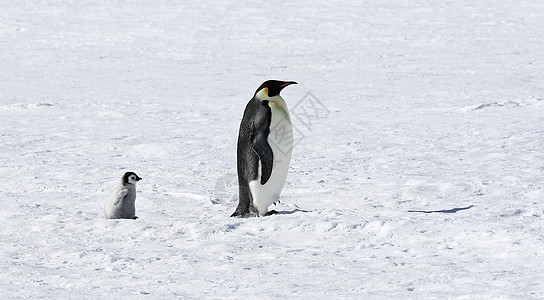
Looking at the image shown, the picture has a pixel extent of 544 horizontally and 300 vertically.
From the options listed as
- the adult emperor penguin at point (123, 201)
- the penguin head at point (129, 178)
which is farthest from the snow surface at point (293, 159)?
the penguin head at point (129, 178)

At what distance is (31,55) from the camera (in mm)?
14969

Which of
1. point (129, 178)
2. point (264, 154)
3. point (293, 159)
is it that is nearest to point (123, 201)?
point (129, 178)

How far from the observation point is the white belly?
16.7 feet

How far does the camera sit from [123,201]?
504 cm

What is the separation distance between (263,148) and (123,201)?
933 millimetres

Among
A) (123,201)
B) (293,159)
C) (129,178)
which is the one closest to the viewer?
(123,201)

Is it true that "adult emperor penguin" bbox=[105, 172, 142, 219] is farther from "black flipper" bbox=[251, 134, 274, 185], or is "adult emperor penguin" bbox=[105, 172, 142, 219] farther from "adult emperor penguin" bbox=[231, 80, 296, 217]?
"black flipper" bbox=[251, 134, 274, 185]

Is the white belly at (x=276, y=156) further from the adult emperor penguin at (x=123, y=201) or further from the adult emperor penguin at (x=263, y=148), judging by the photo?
the adult emperor penguin at (x=123, y=201)

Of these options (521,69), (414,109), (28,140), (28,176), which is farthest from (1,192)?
(521,69)

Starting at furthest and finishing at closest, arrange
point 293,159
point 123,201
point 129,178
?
point 293,159 < point 129,178 < point 123,201

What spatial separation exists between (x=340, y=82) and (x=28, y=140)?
17.6ft

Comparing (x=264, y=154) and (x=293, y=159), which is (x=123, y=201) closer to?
(x=264, y=154)

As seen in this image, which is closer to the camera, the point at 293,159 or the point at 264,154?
the point at 264,154

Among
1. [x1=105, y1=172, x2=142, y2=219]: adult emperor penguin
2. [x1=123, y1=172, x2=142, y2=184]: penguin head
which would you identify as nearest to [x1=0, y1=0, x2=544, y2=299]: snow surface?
[x1=105, y1=172, x2=142, y2=219]: adult emperor penguin
